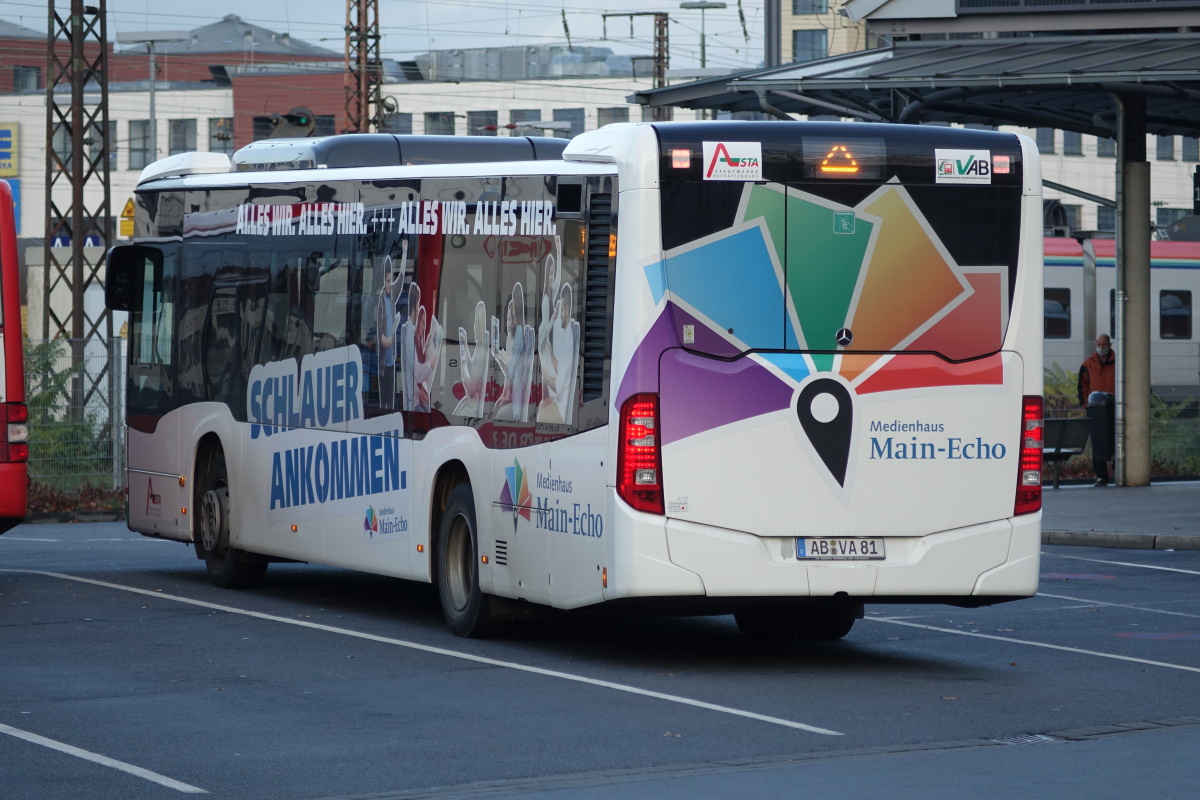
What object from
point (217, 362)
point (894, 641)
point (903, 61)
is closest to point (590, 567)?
point (894, 641)

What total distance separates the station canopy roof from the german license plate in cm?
1122

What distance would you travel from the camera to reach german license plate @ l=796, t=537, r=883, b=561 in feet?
36.3

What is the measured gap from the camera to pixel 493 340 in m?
12.4

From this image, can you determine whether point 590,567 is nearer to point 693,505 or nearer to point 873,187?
point 693,505

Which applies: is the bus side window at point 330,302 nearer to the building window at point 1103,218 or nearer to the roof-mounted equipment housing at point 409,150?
the roof-mounted equipment housing at point 409,150

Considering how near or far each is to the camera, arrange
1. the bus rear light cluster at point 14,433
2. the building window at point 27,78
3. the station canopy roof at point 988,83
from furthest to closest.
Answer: the building window at point 27,78 → the station canopy roof at point 988,83 → the bus rear light cluster at point 14,433

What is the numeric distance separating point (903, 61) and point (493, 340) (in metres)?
11.6

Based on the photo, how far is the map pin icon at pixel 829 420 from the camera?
436 inches

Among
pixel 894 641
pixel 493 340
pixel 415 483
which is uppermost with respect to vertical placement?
pixel 493 340

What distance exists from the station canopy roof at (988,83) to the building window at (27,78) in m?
88.3

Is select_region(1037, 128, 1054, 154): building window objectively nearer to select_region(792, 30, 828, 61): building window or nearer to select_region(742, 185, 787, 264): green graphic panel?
select_region(792, 30, 828, 61): building window

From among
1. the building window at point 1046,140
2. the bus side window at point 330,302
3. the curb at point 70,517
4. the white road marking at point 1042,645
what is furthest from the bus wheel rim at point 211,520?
the building window at point 1046,140

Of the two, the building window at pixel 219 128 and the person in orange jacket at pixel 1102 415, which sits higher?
the building window at pixel 219 128

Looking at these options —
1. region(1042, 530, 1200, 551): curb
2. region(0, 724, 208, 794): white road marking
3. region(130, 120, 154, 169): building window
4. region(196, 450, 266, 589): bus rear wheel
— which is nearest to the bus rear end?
region(0, 724, 208, 794): white road marking
